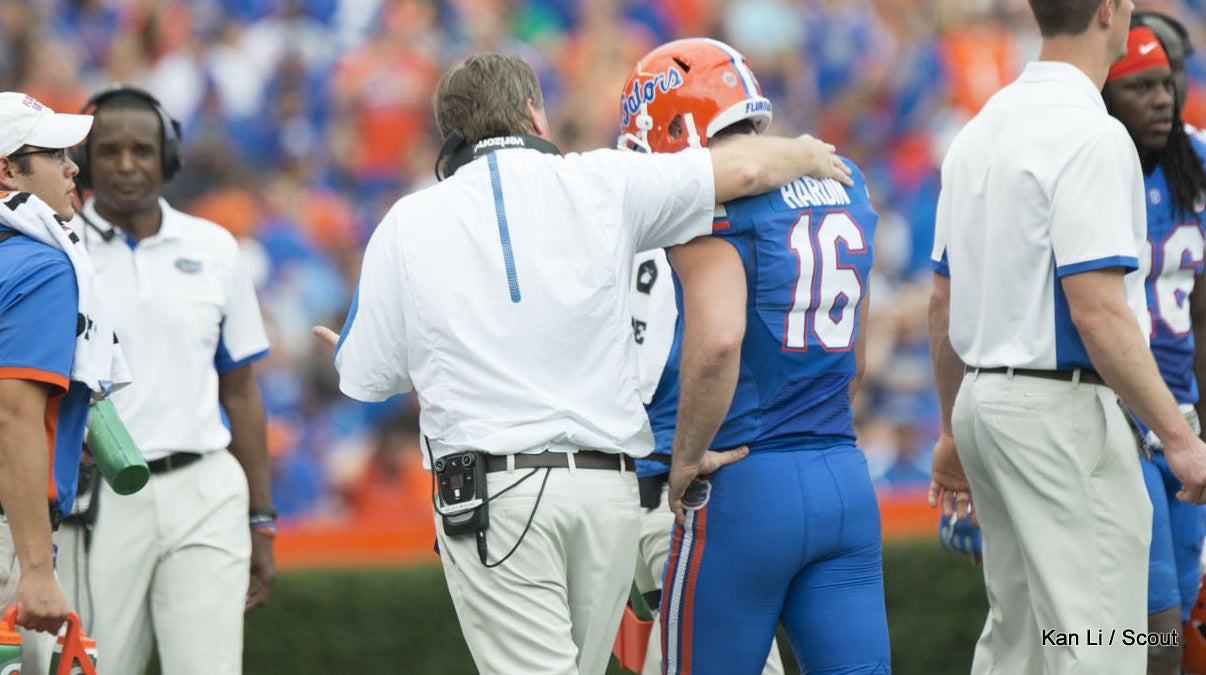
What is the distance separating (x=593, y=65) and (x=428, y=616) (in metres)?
5.57

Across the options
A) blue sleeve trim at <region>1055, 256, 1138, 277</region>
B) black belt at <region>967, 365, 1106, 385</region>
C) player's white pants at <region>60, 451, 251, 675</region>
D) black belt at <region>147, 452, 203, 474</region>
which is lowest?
player's white pants at <region>60, 451, 251, 675</region>

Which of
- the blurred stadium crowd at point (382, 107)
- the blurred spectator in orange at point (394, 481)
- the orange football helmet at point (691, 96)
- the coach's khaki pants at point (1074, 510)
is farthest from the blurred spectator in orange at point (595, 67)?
the coach's khaki pants at point (1074, 510)

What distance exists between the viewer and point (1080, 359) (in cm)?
437

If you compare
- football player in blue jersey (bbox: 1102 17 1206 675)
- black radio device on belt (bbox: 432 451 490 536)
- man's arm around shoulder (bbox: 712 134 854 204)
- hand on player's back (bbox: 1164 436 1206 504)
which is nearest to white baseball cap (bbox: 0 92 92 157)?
black radio device on belt (bbox: 432 451 490 536)

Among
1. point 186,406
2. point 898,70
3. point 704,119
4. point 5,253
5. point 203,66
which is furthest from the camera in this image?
point 898,70

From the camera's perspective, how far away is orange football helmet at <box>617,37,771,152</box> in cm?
434

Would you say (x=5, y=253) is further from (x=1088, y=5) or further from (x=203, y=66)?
(x=203, y=66)

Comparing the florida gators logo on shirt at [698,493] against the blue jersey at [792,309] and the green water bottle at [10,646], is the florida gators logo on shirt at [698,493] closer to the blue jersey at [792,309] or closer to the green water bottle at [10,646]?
the blue jersey at [792,309]

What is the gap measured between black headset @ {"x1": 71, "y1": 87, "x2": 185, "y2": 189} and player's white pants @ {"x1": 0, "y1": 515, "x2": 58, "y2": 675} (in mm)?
1953

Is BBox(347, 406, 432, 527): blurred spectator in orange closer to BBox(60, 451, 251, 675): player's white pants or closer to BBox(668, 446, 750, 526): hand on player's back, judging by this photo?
BBox(60, 451, 251, 675): player's white pants

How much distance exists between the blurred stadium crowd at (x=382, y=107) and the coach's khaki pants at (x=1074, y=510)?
18.9 ft

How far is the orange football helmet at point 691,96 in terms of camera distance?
4340 mm

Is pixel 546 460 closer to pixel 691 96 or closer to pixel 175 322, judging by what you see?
pixel 691 96

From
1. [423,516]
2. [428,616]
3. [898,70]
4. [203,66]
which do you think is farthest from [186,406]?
[898,70]
